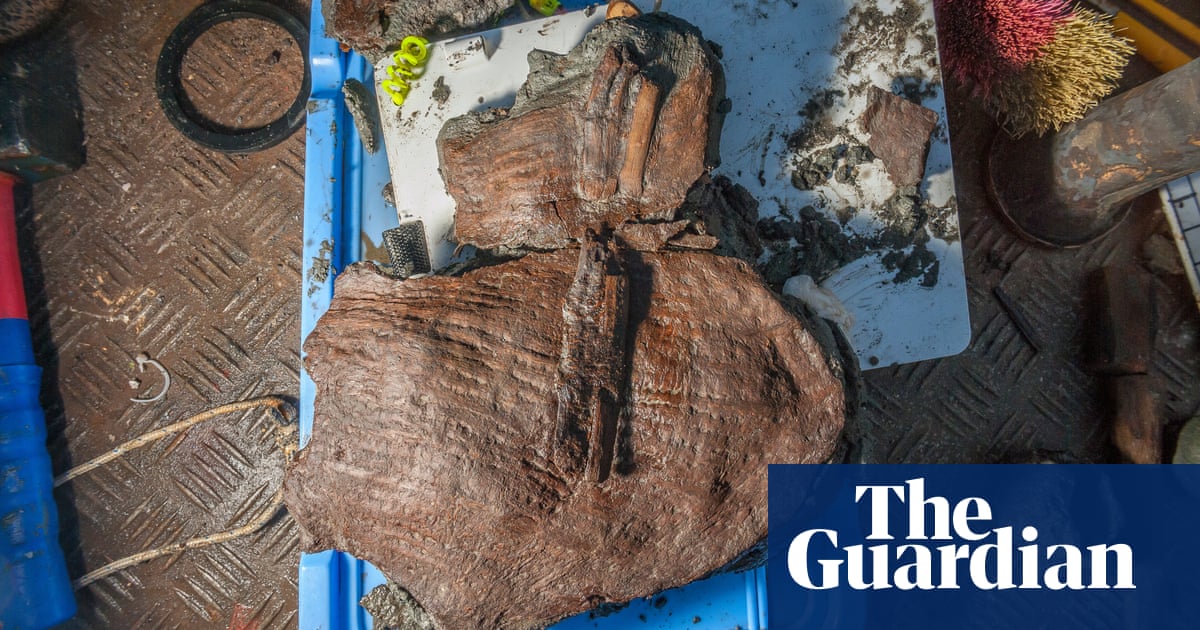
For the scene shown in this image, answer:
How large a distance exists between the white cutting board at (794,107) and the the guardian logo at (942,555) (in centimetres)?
63

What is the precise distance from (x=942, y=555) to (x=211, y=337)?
3.34 m

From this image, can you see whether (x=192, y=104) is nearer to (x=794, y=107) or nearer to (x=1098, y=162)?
(x=794, y=107)

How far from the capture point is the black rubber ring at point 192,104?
118 inches

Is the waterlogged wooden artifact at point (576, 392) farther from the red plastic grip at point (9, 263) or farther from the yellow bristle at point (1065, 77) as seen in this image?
the red plastic grip at point (9, 263)

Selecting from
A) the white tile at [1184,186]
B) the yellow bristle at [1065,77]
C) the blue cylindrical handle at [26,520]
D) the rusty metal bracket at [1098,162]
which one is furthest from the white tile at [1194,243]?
the blue cylindrical handle at [26,520]

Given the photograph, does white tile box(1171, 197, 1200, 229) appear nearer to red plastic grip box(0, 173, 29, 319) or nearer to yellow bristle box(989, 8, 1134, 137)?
yellow bristle box(989, 8, 1134, 137)

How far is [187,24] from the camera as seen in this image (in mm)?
3045

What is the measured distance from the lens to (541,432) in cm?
136

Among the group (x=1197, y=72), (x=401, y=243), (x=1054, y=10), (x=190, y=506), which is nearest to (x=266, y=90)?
(x=401, y=243)

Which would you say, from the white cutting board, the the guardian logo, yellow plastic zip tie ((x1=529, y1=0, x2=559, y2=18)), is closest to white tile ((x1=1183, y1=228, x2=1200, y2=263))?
the the guardian logo

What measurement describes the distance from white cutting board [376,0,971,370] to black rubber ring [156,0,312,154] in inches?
46.3

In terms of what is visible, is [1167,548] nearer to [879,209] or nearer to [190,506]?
[879,209]

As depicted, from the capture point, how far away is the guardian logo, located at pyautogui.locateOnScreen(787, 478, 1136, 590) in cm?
214

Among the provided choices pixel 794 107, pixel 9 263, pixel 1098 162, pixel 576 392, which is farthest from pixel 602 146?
pixel 9 263
